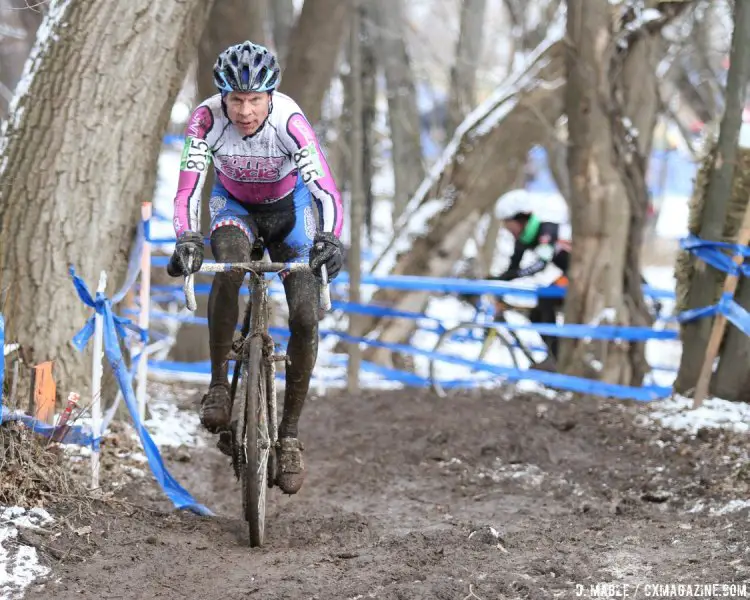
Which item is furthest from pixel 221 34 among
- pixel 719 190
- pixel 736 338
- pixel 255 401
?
pixel 255 401

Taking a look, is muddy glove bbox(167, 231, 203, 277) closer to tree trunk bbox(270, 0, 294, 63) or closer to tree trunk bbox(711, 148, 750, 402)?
tree trunk bbox(711, 148, 750, 402)

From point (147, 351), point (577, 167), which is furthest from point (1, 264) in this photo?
point (577, 167)

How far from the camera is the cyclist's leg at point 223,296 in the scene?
203 inches

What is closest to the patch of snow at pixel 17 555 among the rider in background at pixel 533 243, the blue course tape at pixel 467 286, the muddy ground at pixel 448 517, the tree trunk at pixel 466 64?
the muddy ground at pixel 448 517

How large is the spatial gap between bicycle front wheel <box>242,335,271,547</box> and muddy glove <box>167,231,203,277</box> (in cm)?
51

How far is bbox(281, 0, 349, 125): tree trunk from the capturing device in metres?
11.0

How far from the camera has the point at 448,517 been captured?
5.85m

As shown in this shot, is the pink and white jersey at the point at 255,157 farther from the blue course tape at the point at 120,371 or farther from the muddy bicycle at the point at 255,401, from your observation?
the blue course tape at the point at 120,371

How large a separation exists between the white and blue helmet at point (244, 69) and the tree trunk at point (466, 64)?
11.6m

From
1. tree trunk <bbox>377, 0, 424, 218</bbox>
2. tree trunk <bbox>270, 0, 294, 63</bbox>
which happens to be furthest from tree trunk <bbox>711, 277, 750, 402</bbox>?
tree trunk <bbox>270, 0, 294, 63</bbox>

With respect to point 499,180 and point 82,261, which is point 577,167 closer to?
point 499,180

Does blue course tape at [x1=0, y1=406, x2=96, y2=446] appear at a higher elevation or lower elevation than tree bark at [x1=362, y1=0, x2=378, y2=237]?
lower

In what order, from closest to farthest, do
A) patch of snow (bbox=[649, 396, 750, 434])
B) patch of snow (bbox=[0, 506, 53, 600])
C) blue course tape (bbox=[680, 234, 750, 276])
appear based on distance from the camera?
patch of snow (bbox=[0, 506, 53, 600]), patch of snow (bbox=[649, 396, 750, 434]), blue course tape (bbox=[680, 234, 750, 276])

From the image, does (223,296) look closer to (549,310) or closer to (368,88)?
(549,310)
